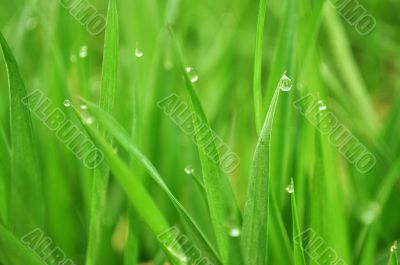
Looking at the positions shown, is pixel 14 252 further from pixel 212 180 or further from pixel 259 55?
pixel 259 55

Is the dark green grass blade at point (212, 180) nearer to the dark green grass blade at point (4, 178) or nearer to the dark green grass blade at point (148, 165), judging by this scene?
the dark green grass blade at point (148, 165)

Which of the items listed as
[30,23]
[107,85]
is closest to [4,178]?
[107,85]

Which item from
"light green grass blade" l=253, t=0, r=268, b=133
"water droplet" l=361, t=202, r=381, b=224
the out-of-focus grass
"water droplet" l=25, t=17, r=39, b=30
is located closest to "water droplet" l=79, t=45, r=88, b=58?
the out-of-focus grass

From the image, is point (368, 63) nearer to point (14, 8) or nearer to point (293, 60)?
point (293, 60)

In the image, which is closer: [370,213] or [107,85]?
[107,85]

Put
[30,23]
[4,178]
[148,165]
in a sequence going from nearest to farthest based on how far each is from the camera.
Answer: [148,165], [4,178], [30,23]

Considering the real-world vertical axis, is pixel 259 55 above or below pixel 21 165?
Result: above

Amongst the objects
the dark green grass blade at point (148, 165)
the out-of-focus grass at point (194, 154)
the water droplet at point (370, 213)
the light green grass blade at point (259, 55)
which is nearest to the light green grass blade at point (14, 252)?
the out-of-focus grass at point (194, 154)
